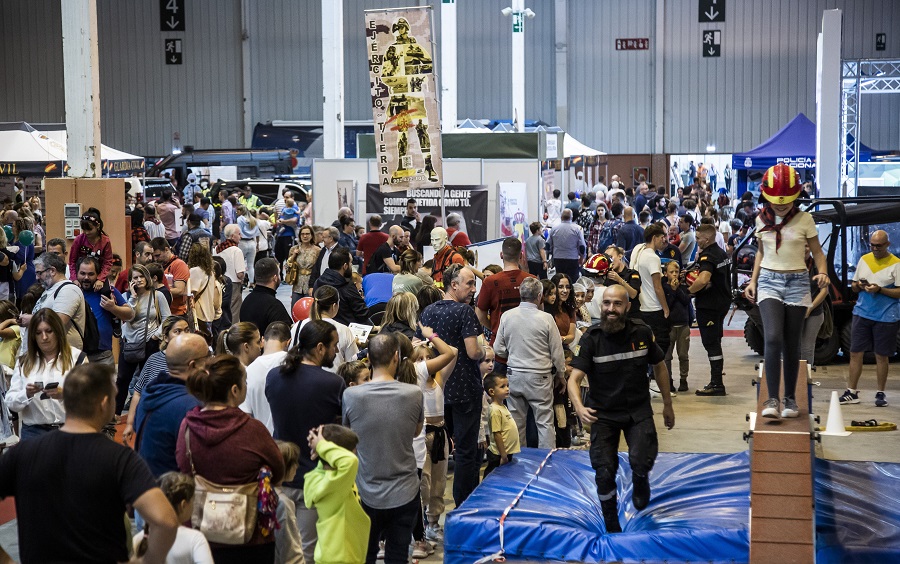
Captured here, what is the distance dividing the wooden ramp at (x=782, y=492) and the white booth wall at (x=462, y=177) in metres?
12.0

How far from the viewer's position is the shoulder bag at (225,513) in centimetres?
448

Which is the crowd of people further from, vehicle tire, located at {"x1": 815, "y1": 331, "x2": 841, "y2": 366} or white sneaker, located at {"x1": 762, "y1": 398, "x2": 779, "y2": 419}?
vehicle tire, located at {"x1": 815, "y1": 331, "x2": 841, "y2": 366}

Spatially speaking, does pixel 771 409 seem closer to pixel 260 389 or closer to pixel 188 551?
pixel 260 389

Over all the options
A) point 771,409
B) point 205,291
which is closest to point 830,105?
point 205,291

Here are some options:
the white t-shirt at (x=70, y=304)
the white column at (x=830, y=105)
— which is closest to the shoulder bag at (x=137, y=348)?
the white t-shirt at (x=70, y=304)

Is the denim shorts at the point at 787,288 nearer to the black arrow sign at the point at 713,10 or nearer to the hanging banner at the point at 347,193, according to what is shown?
the hanging banner at the point at 347,193

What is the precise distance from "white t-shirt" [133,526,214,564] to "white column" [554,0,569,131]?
32.9 m

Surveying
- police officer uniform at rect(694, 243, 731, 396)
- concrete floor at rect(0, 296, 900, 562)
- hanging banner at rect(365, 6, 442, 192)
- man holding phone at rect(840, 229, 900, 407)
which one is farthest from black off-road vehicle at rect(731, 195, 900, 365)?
hanging banner at rect(365, 6, 442, 192)

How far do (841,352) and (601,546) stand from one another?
8763 mm

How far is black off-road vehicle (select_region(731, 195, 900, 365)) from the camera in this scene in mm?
12859

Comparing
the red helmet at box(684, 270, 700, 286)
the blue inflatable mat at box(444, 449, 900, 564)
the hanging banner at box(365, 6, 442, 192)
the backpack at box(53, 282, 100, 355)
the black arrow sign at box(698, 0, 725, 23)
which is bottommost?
the blue inflatable mat at box(444, 449, 900, 564)

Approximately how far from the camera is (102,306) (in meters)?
8.70

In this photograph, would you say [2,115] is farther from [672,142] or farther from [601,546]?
[601,546]

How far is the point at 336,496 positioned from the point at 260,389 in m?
1.11
